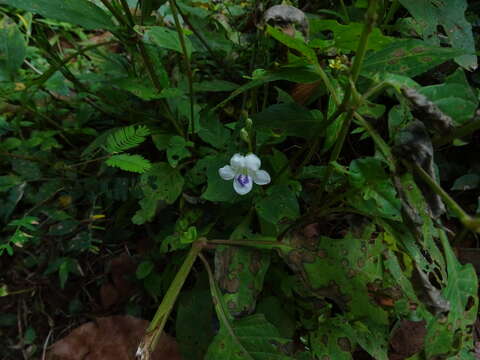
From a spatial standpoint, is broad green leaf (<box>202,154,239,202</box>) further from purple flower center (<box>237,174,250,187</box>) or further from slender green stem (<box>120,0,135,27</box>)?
slender green stem (<box>120,0,135,27</box>)

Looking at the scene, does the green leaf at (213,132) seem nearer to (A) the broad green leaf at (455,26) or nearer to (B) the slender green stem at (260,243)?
(B) the slender green stem at (260,243)

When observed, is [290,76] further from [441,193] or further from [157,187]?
[157,187]

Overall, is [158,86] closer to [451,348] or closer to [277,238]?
[277,238]

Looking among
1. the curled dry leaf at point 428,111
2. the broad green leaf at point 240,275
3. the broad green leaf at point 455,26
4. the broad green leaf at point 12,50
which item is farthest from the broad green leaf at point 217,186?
the broad green leaf at point 12,50

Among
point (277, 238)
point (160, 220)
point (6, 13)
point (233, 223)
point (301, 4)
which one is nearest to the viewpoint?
A: point (277, 238)

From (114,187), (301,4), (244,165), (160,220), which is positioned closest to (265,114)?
(244,165)

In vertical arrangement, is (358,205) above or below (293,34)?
below
